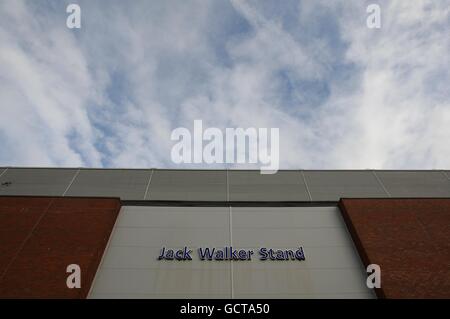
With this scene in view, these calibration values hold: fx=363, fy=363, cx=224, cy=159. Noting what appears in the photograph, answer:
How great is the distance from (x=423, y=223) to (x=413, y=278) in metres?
3.61

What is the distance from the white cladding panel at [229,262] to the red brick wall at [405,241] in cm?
72

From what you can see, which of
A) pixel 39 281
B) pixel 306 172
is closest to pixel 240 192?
pixel 306 172

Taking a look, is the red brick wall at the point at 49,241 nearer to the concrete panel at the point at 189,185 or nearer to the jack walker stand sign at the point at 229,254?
the concrete panel at the point at 189,185

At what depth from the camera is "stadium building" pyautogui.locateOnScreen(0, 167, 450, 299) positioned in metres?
13.0

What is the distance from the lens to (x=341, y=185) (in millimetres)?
18578

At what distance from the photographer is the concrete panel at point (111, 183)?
17875mm

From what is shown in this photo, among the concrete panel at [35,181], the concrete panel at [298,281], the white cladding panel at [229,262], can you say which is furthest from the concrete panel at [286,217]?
the concrete panel at [35,181]

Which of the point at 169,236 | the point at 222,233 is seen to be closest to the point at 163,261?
the point at 169,236

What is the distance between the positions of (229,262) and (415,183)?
36.7ft

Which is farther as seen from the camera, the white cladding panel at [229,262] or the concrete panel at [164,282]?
the white cladding panel at [229,262]

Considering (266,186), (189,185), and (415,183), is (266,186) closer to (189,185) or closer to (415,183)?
(189,185)

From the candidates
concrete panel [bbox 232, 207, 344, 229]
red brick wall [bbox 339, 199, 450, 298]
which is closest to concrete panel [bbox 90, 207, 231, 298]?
concrete panel [bbox 232, 207, 344, 229]

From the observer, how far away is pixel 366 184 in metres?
18.7
